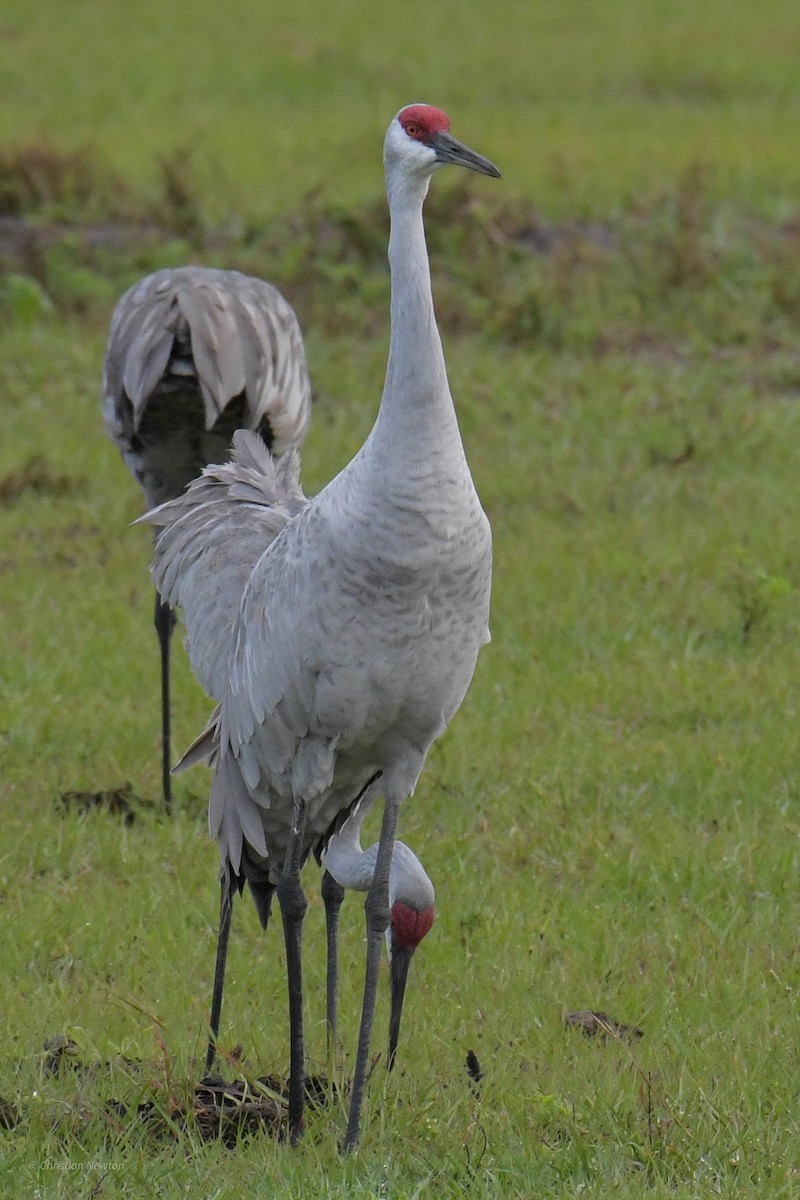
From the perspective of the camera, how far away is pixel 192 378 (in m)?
5.88

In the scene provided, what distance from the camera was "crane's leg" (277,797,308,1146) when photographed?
3.94 m

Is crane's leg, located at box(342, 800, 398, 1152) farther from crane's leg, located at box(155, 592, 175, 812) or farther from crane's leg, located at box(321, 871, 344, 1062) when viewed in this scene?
crane's leg, located at box(155, 592, 175, 812)

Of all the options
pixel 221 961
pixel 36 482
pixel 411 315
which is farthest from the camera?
pixel 36 482

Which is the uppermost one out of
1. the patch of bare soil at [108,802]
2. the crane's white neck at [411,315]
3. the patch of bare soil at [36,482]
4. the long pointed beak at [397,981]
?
the crane's white neck at [411,315]

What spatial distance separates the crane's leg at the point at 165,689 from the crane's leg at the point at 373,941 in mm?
1921

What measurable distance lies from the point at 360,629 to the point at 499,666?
3.23 metres

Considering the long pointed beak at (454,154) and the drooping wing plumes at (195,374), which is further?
the drooping wing plumes at (195,374)

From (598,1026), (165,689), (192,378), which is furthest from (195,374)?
(598,1026)

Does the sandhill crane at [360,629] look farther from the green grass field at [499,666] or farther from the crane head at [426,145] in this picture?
the green grass field at [499,666]

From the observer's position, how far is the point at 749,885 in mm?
5281

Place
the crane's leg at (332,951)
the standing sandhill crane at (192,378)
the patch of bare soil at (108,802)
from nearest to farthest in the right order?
the crane's leg at (332,951), the patch of bare soil at (108,802), the standing sandhill crane at (192,378)

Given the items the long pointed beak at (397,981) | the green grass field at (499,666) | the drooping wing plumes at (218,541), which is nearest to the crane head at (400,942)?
the long pointed beak at (397,981)

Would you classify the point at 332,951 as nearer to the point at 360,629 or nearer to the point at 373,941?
the point at 373,941

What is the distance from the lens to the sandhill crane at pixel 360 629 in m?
3.49
